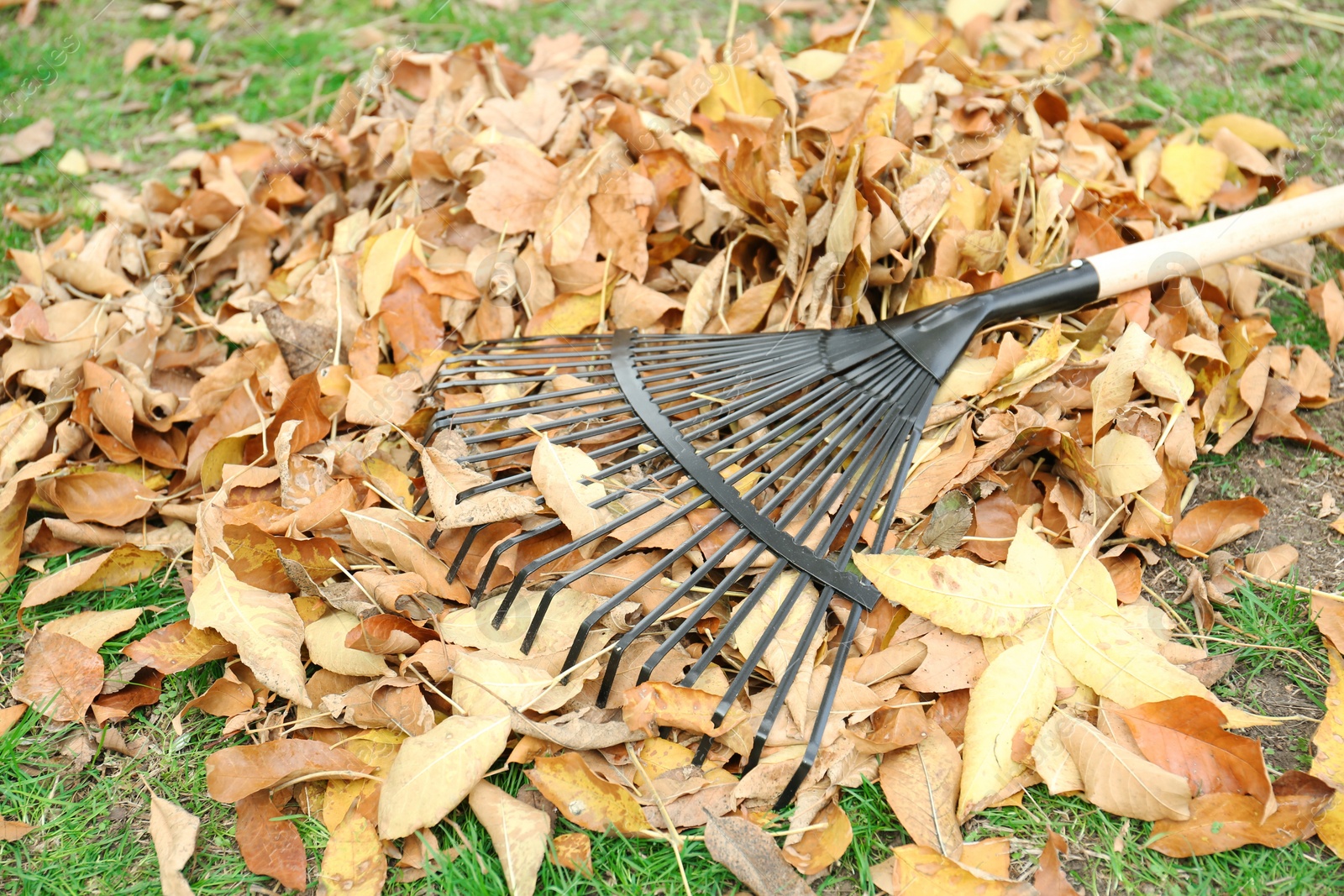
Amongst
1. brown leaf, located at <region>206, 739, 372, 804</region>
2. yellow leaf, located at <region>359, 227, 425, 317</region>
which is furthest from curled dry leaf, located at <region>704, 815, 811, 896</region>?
yellow leaf, located at <region>359, 227, 425, 317</region>

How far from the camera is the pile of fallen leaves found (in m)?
1.21

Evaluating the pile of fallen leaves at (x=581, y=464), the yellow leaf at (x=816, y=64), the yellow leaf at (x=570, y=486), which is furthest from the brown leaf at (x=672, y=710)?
the yellow leaf at (x=816, y=64)

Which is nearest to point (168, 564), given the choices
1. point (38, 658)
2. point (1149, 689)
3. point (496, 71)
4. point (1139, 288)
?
point (38, 658)

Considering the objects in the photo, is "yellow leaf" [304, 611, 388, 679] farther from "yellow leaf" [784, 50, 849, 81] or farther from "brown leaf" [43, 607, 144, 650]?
"yellow leaf" [784, 50, 849, 81]

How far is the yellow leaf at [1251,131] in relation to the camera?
2092 millimetres

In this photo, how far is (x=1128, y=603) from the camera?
143 cm

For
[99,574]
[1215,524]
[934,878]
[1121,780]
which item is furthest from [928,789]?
[99,574]

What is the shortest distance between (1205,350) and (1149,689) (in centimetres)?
69

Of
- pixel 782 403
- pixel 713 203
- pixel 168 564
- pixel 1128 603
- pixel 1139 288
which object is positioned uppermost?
pixel 713 203

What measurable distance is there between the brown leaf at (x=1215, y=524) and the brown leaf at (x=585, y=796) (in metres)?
0.98

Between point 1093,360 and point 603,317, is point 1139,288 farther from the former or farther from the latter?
point 603,317

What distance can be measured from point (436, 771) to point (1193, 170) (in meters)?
1.99

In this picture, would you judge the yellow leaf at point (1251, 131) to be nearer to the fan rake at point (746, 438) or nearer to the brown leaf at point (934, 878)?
the fan rake at point (746, 438)

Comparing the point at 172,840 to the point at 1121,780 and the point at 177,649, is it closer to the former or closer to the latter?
the point at 177,649
